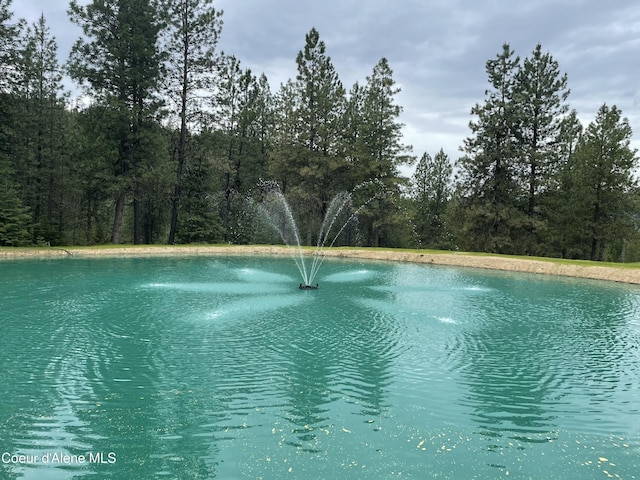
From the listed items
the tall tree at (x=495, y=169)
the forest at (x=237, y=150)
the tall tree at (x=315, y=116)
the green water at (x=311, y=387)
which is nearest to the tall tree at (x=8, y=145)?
the forest at (x=237, y=150)

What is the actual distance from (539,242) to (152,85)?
31.6m

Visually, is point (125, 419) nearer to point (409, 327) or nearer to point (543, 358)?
point (409, 327)

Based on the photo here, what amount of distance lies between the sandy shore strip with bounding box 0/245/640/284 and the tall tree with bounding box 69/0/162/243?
4.41 metres

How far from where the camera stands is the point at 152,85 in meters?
27.5

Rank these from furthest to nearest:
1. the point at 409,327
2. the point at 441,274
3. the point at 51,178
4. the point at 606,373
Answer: the point at 51,178
the point at 441,274
the point at 409,327
the point at 606,373

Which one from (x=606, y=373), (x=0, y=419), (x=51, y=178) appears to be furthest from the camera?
(x=51, y=178)

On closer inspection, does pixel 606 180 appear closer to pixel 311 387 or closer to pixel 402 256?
pixel 402 256

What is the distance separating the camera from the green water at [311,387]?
14.4 ft

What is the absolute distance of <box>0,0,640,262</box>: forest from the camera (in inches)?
1056

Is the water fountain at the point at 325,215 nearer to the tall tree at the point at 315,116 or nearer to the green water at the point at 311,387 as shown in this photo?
the tall tree at the point at 315,116

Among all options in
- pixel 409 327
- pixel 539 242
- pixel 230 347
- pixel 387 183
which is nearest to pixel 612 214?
pixel 539 242

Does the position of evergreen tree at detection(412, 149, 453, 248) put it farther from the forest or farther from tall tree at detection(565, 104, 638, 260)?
tall tree at detection(565, 104, 638, 260)

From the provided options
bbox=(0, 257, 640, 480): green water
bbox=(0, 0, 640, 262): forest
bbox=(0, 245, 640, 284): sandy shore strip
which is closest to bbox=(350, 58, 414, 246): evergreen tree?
bbox=(0, 0, 640, 262): forest

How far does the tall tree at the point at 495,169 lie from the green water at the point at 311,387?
18050 mm
